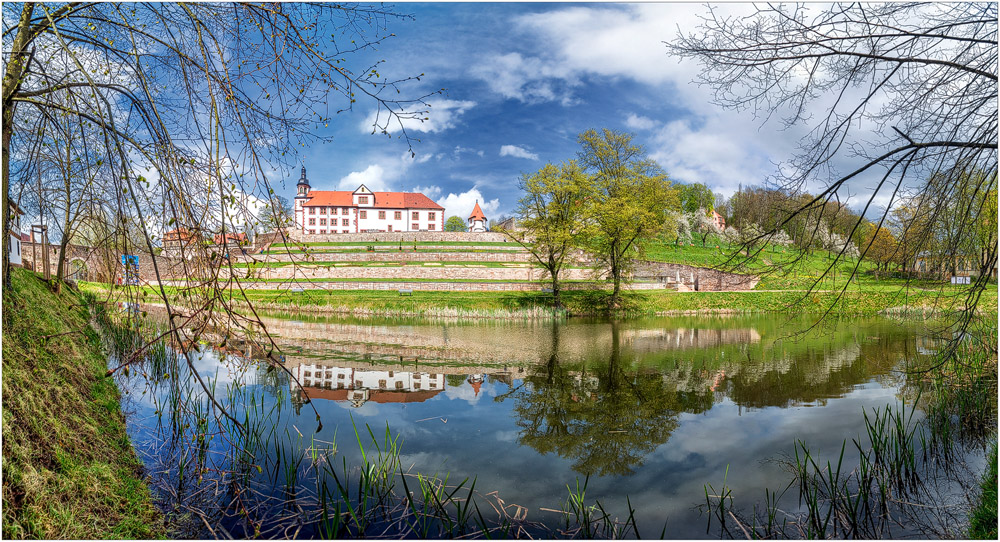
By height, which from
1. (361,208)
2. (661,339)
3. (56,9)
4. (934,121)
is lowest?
(661,339)

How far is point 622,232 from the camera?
2436cm

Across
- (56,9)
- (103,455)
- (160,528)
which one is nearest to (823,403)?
(160,528)

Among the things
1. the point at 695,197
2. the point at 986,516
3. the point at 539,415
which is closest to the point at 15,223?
the point at 539,415

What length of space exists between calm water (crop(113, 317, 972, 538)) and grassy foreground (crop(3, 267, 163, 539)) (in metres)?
0.43

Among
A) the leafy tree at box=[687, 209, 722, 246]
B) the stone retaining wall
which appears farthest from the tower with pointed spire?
the stone retaining wall

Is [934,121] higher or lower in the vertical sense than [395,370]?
higher

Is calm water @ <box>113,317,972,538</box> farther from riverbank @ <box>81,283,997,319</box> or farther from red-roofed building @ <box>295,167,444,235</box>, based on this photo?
red-roofed building @ <box>295,167,444,235</box>

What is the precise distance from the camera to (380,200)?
7219cm

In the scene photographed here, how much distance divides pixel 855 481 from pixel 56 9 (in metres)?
7.98

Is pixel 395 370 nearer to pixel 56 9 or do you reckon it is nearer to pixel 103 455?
pixel 103 455

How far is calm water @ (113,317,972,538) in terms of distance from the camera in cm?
450

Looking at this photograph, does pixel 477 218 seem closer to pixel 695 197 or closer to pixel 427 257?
pixel 695 197

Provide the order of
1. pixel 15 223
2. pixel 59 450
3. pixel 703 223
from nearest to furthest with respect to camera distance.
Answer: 1. pixel 59 450
2. pixel 15 223
3. pixel 703 223

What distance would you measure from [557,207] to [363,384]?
18444mm
